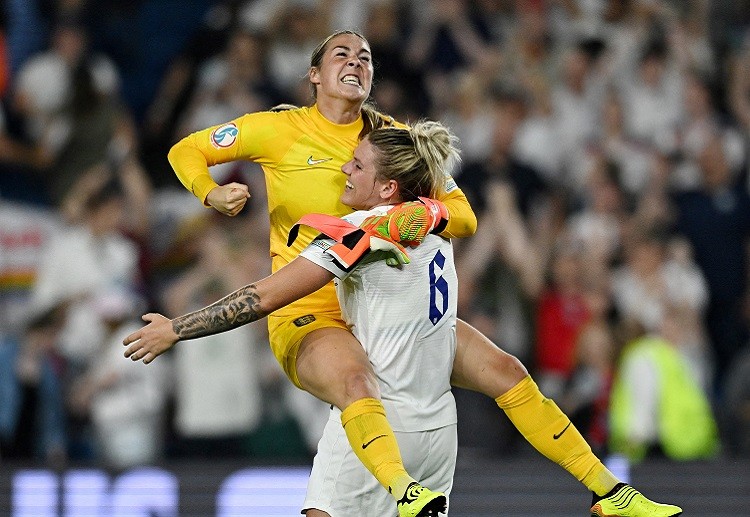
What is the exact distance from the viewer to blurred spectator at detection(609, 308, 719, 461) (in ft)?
26.6

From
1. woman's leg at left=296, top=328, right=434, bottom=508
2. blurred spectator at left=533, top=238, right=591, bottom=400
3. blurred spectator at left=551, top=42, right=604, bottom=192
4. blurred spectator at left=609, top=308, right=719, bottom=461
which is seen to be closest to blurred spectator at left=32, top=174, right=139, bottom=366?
blurred spectator at left=533, top=238, right=591, bottom=400

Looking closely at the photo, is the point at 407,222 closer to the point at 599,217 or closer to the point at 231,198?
the point at 231,198

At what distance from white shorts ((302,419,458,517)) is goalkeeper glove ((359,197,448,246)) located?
70 centimetres

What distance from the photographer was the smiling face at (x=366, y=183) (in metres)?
4.80

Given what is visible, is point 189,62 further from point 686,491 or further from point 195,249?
point 686,491

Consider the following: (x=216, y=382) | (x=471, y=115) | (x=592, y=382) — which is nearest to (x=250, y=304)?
(x=216, y=382)

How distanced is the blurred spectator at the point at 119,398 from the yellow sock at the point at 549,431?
387cm

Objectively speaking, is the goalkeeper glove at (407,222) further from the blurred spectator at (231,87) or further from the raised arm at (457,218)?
the blurred spectator at (231,87)

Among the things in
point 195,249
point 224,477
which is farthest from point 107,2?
point 224,477

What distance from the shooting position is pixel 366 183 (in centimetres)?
482

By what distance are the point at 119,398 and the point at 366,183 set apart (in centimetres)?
408

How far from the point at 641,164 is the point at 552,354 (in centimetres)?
174

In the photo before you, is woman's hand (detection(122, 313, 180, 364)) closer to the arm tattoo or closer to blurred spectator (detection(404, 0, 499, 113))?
the arm tattoo

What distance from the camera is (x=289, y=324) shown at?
5094 millimetres
